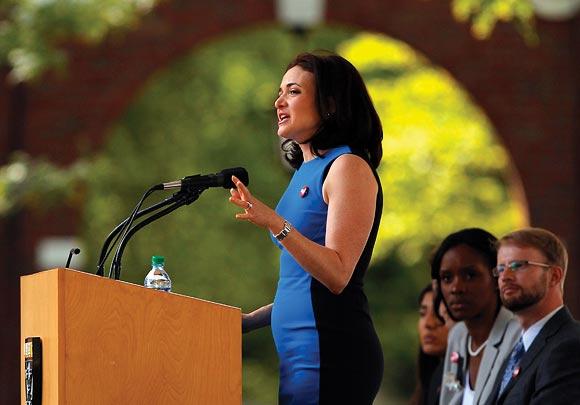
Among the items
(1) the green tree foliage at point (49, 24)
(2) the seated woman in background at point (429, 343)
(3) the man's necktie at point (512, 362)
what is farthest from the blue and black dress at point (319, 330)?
(1) the green tree foliage at point (49, 24)

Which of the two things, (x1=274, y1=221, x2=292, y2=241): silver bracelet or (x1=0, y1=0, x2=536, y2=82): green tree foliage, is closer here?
(x1=274, y1=221, x2=292, y2=241): silver bracelet

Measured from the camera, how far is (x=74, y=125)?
491 inches

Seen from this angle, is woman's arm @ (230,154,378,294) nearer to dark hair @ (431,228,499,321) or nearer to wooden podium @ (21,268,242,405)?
wooden podium @ (21,268,242,405)

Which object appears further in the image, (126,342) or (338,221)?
(338,221)

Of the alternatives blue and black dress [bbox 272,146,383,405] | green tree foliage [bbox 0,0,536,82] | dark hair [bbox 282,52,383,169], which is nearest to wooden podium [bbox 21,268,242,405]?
blue and black dress [bbox 272,146,383,405]

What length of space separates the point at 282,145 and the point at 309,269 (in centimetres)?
68

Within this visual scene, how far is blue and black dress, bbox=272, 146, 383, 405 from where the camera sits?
143 inches

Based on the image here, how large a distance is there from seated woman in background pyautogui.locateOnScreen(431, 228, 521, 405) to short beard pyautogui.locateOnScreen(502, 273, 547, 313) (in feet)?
1.48

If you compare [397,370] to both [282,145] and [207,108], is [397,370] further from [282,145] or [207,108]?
[282,145]

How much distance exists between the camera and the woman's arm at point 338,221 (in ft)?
11.4

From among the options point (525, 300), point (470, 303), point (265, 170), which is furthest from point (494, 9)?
point (265, 170)

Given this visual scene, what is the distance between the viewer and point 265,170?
20125mm

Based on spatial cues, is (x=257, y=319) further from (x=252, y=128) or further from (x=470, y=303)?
(x=252, y=128)

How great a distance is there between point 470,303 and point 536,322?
1.98ft
